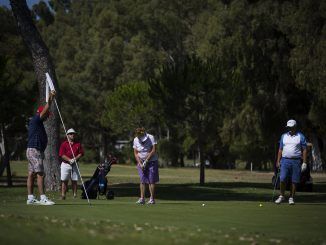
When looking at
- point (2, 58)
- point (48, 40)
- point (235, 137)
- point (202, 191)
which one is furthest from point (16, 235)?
point (48, 40)

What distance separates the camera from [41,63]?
92.2 feet

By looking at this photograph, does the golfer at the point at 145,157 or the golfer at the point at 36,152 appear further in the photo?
the golfer at the point at 145,157

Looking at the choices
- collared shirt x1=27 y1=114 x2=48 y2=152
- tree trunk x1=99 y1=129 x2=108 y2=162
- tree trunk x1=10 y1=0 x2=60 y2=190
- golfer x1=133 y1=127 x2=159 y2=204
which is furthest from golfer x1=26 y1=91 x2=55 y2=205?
tree trunk x1=99 y1=129 x2=108 y2=162

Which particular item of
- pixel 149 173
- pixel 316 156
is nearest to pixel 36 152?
pixel 149 173

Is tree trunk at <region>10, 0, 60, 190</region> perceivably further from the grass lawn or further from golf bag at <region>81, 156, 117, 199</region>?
the grass lawn

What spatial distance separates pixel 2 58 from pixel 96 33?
5315 centimetres

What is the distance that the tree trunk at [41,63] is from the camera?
28062 mm

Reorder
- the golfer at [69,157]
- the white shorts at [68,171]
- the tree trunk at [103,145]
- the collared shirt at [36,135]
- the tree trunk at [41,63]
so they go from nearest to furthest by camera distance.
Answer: the collared shirt at [36,135], the golfer at [69,157], the white shorts at [68,171], the tree trunk at [41,63], the tree trunk at [103,145]

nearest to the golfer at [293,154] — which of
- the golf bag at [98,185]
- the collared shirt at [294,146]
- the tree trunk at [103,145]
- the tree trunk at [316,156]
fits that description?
the collared shirt at [294,146]

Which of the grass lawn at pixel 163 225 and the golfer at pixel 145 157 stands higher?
the golfer at pixel 145 157

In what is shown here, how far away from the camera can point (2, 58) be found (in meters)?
35.4

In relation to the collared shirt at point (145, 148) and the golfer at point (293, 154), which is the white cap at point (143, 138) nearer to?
the collared shirt at point (145, 148)

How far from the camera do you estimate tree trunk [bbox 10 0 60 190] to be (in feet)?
92.1

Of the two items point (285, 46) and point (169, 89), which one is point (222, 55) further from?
point (169, 89)
